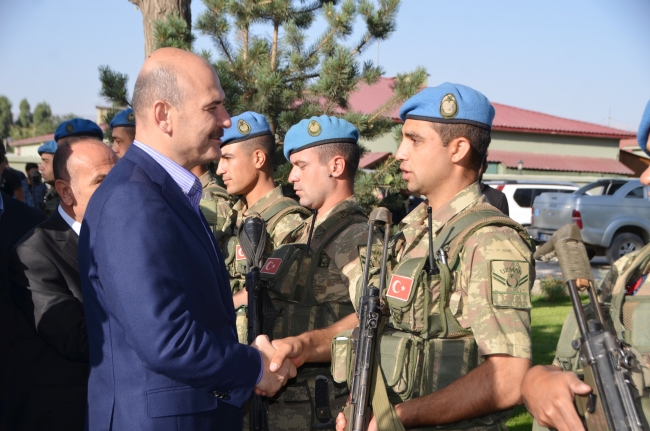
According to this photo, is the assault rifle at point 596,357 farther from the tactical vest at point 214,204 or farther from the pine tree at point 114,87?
the pine tree at point 114,87

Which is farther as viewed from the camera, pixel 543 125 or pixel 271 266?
pixel 543 125

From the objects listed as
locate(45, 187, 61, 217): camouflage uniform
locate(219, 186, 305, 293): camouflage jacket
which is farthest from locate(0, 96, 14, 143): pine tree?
locate(219, 186, 305, 293): camouflage jacket

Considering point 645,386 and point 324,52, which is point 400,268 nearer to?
point 645,386

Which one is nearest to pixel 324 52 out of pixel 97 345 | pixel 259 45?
pixel 259 45

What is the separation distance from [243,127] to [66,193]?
1.62 metres

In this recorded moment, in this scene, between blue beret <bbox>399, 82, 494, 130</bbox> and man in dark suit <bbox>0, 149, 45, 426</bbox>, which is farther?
man in dark suit <bbox>0, 149, 45, 426</bbox>

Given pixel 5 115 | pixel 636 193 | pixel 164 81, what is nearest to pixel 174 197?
pixel 164 81

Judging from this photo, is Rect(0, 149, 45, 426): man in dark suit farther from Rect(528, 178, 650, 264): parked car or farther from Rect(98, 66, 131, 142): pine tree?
Rect(528, 178, 650, 264): parked car

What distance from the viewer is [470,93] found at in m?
2.84

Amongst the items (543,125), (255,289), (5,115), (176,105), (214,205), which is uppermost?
(5,115)

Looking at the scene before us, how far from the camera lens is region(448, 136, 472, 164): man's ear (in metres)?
2.79

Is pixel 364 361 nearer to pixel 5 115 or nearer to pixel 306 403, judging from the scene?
pixel 306 403

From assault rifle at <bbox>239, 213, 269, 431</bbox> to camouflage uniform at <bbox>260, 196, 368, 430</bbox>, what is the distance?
19 centimetres

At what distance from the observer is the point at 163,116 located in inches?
92.9
